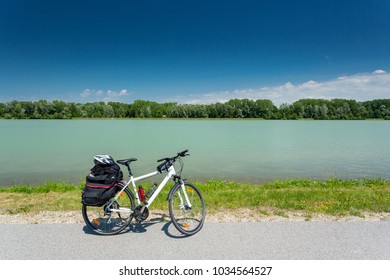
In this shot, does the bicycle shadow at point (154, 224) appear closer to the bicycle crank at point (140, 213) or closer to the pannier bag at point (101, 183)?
the bicycle crank at point (140, 213)

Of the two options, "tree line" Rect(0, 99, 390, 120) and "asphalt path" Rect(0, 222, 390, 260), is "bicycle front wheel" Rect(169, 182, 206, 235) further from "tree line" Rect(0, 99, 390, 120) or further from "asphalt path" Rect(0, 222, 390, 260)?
"tree line" Rect(0, 99, 390, 120)

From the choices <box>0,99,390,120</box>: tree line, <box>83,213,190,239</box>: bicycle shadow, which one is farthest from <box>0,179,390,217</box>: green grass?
<box>0,99,390,120</box>: tree line

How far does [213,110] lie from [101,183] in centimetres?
12698

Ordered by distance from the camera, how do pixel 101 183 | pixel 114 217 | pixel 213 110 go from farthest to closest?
pixel 213 110 < pixel 114 217 < pixel 101 183

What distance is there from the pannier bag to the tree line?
12303cm

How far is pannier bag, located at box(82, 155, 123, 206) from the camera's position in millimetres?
4461

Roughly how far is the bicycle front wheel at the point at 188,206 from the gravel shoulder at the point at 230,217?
40 cm

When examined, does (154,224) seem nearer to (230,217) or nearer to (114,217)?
(114,217)

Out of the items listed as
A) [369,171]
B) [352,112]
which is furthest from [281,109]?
[369,171]

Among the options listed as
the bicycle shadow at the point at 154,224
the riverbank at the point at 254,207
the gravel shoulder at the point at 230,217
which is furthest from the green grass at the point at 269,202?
the bicycle shadow at the point at 154,224

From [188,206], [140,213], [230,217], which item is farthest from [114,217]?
[230,217]

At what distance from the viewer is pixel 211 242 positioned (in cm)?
414

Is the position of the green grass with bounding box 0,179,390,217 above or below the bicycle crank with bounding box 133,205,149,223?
below
